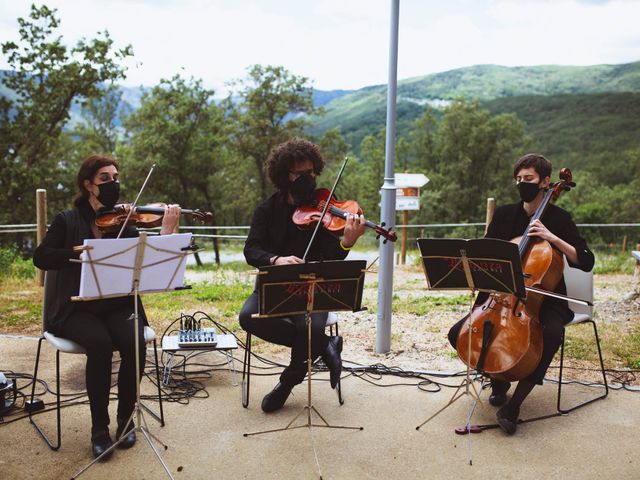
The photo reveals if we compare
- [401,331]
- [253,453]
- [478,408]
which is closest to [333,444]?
[253,453]

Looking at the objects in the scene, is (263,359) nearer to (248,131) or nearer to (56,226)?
(56,226)

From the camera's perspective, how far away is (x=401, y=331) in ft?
17.0

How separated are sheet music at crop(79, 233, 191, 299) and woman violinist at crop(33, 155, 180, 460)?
37 centimetres

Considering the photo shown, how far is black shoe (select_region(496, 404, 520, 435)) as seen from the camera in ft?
10.1

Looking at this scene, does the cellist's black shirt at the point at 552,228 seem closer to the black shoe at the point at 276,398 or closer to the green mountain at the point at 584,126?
the black shoe at the point at 276,398

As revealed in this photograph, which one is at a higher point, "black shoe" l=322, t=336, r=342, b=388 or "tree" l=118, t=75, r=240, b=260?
"tree" l=118, t=75, r=240, b=260

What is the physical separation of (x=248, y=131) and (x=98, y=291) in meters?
21.9

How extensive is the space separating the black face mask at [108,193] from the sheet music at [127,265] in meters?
0.52

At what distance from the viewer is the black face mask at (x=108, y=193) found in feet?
9.98

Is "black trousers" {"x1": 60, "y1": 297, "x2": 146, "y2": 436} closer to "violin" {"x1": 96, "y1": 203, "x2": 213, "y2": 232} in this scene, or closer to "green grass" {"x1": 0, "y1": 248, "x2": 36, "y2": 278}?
"violin" {"x1": 96, "y1": 203, "x2": 213, "y2": 232}

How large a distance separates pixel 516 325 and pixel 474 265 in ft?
1.28

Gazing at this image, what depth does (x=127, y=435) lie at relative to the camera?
288 centimetres

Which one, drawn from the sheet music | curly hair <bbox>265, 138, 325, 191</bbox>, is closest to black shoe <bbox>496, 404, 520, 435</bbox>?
curly hair <bbox>265, 138, 325, 191</bbox>

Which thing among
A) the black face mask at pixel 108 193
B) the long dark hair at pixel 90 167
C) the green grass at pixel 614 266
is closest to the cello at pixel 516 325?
the black face mask at pixel 108 193
